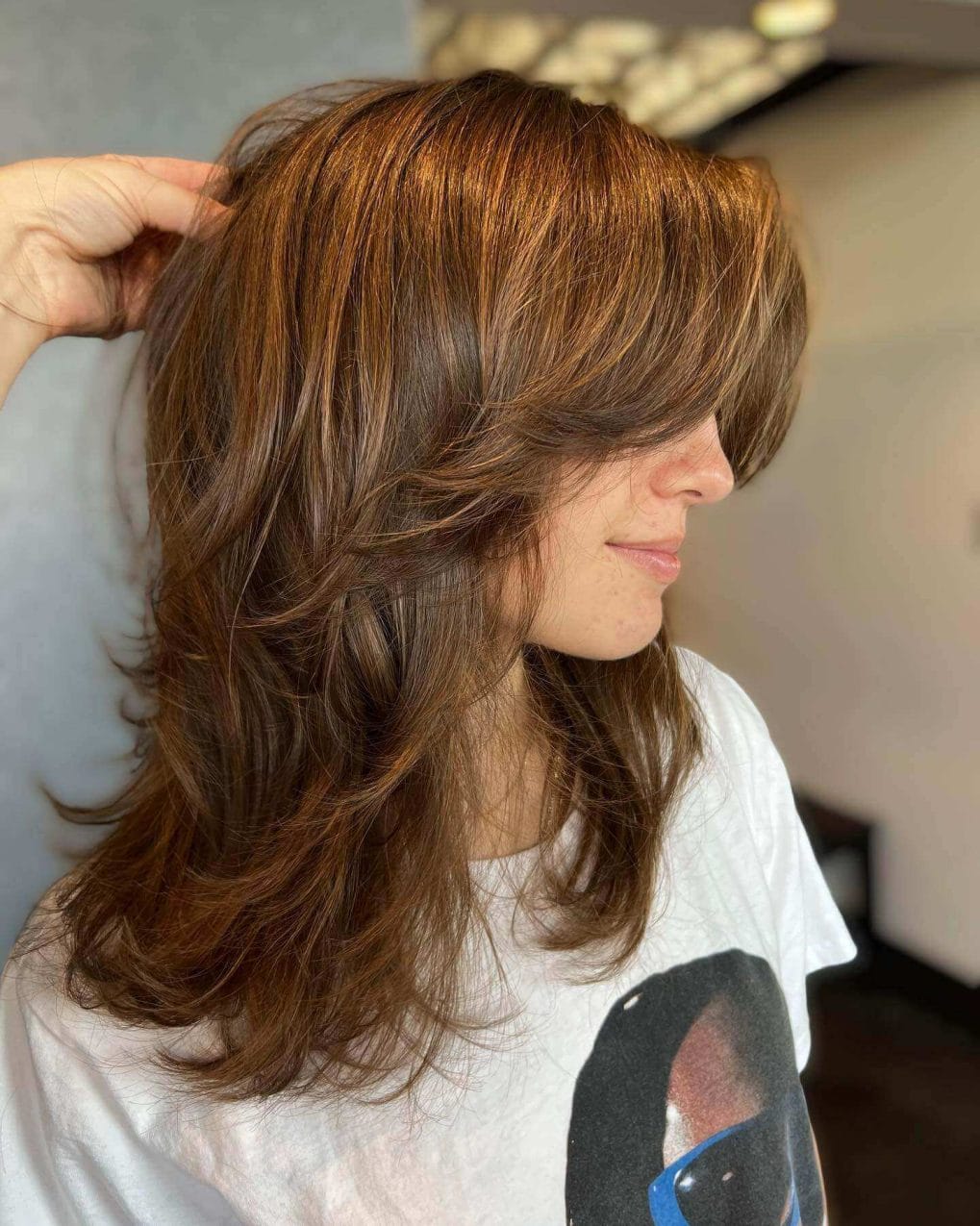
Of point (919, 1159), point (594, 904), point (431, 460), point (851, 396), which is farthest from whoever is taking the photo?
point (851, 396)

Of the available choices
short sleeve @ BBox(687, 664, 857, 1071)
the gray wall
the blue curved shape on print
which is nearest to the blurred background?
the gray wall

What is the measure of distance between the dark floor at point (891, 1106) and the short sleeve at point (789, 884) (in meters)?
1.00

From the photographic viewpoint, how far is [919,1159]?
57.1 inches

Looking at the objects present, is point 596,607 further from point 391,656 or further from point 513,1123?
point 513,1123

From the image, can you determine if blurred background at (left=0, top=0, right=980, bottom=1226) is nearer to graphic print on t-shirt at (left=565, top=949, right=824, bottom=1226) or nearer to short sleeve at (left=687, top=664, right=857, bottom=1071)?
short sleeve at (left=687, top=664, right=857, bottom=1071)

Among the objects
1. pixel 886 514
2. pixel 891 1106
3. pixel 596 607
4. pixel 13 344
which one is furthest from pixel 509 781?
pixel 891 1106

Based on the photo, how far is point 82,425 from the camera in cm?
75

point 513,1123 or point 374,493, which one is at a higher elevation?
point 374,493

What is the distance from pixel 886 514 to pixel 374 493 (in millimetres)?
1391

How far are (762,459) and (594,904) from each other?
0.38 meters

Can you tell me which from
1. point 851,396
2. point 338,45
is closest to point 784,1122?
point 338,45

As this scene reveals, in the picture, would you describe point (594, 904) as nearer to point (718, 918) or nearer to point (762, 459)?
point (718, 918)

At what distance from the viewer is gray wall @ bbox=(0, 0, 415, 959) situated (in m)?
0.71

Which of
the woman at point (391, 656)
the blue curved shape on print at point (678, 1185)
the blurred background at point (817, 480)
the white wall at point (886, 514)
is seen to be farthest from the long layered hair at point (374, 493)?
the white wall at point (886, 514)
